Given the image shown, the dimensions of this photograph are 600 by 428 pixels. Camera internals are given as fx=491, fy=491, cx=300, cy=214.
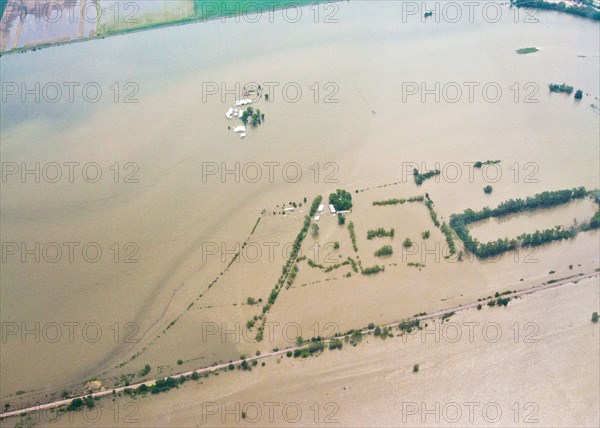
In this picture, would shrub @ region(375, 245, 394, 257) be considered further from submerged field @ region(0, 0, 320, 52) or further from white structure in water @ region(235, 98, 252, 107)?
submerged field @ region(0, 0, 320, 52)

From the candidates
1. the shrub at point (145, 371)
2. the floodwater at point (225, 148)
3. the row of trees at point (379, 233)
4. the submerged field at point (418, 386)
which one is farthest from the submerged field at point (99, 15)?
the submerged field at point (418, 386)

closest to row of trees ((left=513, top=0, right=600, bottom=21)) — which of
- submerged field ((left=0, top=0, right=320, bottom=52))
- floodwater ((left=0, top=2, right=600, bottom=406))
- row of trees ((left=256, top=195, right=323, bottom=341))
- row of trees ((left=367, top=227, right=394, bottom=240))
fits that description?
floodwater ((left=0, top=2, right=600, bottom=406))

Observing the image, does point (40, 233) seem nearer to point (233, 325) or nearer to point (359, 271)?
point (233, 325)

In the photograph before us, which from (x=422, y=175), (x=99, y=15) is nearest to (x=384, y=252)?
(x=422, y=175)

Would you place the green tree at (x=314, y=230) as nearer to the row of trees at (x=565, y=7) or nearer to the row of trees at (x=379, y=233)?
the row of trees at (x=379, y=233)

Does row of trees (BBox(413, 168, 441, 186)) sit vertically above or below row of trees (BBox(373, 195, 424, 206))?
above

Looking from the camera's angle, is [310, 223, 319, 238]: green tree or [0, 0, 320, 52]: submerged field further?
[0, 0, 320, 52]: submerged field

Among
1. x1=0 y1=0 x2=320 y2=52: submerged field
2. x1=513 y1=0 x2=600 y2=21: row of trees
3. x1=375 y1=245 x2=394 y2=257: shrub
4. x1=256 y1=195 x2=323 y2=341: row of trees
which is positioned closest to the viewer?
x1=256 y1=195 x2=323 y2=341: row of trees

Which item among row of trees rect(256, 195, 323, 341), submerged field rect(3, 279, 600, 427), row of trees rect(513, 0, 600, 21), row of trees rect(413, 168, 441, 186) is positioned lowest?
submerged field rect(3, 279, 600, 427)

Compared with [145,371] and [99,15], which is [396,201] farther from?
[99,15]
